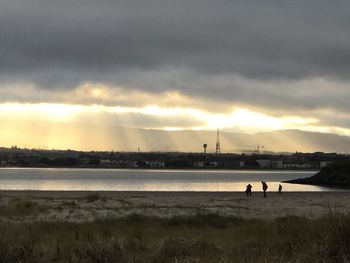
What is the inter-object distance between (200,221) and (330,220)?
12.6 meters

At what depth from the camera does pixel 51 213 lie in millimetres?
27281

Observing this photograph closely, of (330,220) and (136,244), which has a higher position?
(330,220)

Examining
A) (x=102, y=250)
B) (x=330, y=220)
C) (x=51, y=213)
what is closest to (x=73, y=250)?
(x=102, y=250)

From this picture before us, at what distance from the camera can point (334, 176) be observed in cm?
10712

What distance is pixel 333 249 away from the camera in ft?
28.8

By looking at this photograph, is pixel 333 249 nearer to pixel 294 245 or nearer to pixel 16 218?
pixel 294 245

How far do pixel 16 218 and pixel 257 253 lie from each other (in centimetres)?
1691

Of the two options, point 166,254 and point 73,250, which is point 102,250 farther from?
point 166,254

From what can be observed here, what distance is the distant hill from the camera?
102000 mm

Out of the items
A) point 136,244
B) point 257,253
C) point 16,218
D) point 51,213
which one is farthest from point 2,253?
point 51,213

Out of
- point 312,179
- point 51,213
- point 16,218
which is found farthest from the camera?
point 312,179

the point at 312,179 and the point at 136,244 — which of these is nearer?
the point at 136,244

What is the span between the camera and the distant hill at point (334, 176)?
102000mm

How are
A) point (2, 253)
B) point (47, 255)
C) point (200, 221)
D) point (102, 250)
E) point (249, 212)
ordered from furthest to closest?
1. point (249, 212)
2. point (200, 221)
3. point (47, 255)
4. point (102, 250)
5. point (2, 253)
